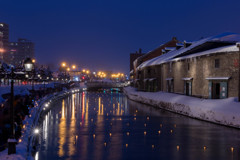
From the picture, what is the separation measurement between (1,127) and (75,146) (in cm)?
402

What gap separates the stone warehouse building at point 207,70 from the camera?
1096 inches

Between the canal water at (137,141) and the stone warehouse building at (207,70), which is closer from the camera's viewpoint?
the canal water at (137,141)

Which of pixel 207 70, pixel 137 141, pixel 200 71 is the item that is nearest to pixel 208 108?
pixel 207 70

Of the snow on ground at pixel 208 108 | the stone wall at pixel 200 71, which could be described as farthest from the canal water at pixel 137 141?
the stone wall at pixel 200 71

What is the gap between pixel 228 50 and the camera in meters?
27.5

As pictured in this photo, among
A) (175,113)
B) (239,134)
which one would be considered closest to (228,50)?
(175,113)

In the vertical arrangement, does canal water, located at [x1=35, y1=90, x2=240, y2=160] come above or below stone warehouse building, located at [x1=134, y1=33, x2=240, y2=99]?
below

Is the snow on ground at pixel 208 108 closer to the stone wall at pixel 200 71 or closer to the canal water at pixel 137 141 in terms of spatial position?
the canal water at pixel 137 141

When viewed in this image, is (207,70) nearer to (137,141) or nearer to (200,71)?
A: (200,71)

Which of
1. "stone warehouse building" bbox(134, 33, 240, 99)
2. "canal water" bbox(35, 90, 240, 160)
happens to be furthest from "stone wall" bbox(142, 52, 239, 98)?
"canal water" bbox(35, 90, 240, 160)

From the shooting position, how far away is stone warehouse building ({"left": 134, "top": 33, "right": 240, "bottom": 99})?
27841 millimetres

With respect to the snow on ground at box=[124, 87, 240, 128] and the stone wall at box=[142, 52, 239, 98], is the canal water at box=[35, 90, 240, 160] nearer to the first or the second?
the snow on ground at box=[124, 87, 240, 128]

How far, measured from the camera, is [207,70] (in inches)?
1239

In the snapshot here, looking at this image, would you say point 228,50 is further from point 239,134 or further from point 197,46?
point 239,134
